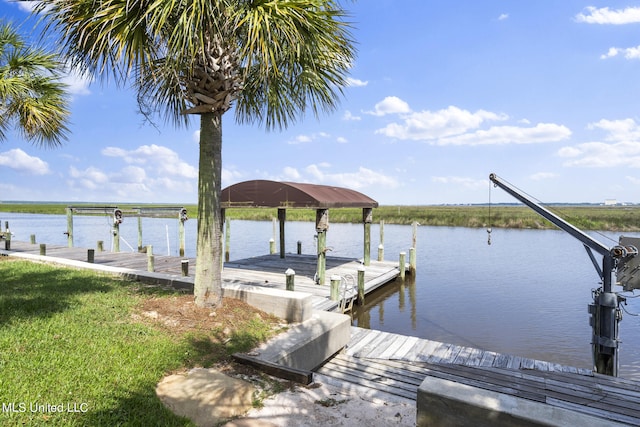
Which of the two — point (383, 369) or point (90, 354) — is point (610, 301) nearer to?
point (383, 369)

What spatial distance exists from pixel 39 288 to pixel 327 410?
7.74 m

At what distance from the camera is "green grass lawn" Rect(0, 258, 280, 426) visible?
12.7 feet

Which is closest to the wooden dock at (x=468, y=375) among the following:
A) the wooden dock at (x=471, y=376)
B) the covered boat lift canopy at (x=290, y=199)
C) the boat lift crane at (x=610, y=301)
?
the wooden dock at (x=471, y=376)

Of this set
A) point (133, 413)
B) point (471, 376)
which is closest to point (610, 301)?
point (471, 376)

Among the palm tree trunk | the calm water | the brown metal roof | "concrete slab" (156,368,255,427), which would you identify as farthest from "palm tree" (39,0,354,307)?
the calm water

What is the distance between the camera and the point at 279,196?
48.5 feet

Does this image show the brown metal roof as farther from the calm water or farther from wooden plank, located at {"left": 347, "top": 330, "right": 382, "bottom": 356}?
wooden plank, located at {"left": 347, "top": 330, "right": 382, "bottom": 356}

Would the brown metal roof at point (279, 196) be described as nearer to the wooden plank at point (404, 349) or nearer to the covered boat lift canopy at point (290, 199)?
the covered boat lift canopy at point (290, 199)

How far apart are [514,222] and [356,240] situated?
29234 mm

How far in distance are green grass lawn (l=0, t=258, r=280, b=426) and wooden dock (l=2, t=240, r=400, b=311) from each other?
195 inches

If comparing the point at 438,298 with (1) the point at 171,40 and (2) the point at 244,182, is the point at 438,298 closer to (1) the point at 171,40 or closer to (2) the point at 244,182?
(2) the point at 244,182

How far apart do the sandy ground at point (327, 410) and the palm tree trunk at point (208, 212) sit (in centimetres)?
308

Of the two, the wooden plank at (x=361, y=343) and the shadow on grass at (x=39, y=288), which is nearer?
the shadow on grass at (x=39, y=288)

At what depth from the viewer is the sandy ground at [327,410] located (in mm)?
4266
